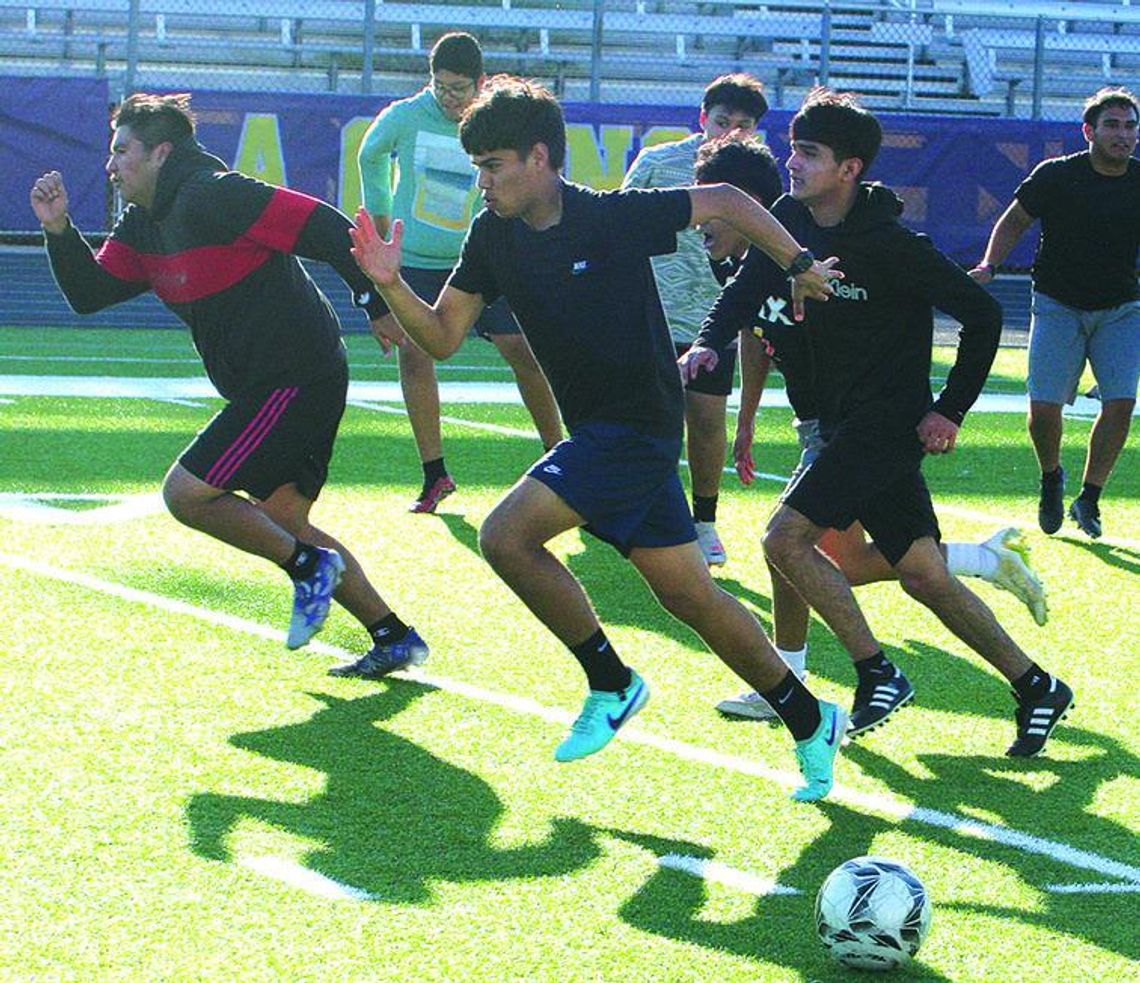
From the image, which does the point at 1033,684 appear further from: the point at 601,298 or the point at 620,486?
the point at 601,298

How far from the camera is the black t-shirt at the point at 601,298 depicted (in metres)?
5.33

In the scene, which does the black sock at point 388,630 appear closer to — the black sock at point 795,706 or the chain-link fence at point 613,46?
the black sock at point 795,706

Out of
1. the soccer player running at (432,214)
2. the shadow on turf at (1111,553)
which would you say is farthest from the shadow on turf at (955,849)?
the soccer player running at (432,214)

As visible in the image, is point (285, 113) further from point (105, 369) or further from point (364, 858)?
point (364, 858)

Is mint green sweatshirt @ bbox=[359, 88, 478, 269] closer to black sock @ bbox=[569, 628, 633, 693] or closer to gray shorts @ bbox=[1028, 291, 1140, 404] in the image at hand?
gray shorts @ bbox=[1028, 291, 1140, 404]

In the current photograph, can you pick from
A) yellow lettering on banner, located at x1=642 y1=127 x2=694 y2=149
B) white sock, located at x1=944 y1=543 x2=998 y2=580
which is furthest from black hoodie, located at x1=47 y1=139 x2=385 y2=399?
yellow lettering on banner, located at x1=642 y1=127 x2=694 y2=149

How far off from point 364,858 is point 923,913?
4.44ft

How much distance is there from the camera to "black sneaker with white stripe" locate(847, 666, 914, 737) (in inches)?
228

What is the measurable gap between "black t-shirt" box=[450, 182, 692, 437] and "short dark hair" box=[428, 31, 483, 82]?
4.06 m

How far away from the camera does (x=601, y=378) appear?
538 centimetres

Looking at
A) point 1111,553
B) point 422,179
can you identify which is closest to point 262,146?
point 422,179

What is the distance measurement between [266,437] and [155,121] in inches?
42.4

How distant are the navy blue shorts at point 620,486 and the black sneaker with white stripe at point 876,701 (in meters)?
0.83

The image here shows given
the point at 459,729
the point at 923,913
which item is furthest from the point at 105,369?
the point at 923,913
